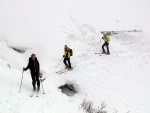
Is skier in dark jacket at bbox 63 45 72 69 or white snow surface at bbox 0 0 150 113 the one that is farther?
skier in dark jacket at bbox 63 45 72 69

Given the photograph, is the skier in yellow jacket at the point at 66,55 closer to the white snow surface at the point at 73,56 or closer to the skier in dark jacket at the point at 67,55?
the skier in dark jacket at the point at 67,55

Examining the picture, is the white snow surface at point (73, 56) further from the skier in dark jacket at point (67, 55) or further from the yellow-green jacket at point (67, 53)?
the yellow-green jacket at point (67, 53)

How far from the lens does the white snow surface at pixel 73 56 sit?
1392 cm

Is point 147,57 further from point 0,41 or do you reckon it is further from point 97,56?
point 0,41

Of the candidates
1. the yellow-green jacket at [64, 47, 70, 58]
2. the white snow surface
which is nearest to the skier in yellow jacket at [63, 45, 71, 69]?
the yellow-green jacket at [64, 47, 70, 58]

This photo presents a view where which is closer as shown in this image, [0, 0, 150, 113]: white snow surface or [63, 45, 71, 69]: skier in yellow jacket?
[0, 0, 150, 113]: white snow surface

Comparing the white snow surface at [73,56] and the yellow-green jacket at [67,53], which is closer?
the white snow surface at [73,56]

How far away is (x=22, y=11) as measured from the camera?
70.5 feet

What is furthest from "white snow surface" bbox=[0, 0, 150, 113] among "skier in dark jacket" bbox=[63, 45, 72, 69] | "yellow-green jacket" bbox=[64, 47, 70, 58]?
"yellow-green jacket" bbox=[64, 47, 70, 58]

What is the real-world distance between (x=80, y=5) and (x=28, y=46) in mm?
8289

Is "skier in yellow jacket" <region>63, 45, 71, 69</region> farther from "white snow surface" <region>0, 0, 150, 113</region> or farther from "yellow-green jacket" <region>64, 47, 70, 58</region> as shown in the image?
"white snow surface" <region>0, 0, 150, 113</region>

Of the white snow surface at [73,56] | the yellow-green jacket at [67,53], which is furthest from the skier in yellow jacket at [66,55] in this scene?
the white snow surface at [73,56]

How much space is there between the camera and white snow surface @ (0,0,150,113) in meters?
13.9

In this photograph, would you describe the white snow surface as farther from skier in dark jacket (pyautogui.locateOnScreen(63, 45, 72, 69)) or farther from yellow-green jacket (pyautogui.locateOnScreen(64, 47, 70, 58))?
yellow-green jacket (pyautogui.locateOnScreen(64, 47, 70, 58))
